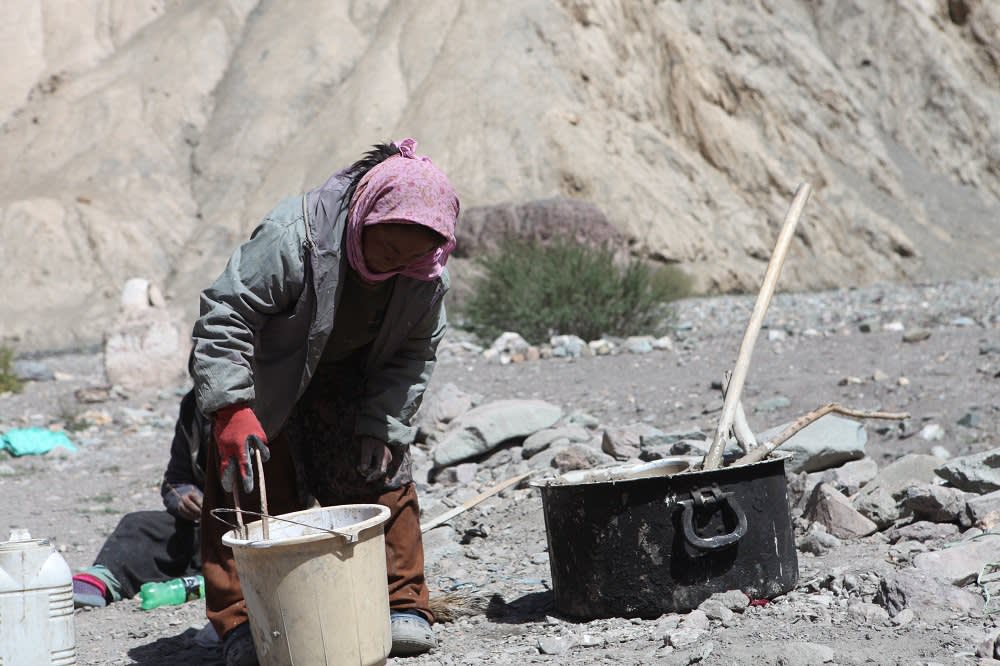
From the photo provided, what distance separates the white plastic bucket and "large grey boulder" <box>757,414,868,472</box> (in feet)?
7.70

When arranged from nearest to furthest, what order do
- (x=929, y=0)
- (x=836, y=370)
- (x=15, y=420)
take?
(x=836, y=370) < (x=15, y=420) < (x=929, y=0)

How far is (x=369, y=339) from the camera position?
3.17 m

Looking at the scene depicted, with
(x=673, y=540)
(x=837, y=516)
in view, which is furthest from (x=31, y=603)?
(x=837, y=516)

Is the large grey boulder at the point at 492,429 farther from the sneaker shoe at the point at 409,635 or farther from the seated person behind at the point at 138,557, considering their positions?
the sneaker shoe at the point at 409,635

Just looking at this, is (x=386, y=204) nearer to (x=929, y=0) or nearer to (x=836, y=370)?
(x=836, y=370)

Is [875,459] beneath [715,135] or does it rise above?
beneath

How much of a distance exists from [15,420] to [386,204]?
728 cm

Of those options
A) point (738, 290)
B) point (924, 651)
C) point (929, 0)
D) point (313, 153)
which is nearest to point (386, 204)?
point (924, 651)

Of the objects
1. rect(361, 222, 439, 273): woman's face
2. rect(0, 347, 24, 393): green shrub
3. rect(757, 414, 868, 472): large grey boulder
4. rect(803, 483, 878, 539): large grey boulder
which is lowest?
rect(803, 483, 878, 539): large grey boulder

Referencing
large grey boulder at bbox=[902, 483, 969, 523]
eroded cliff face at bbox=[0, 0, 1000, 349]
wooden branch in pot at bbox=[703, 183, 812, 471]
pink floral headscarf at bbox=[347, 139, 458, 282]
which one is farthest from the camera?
eroded cliff face at bbox=[0, 0, 1000, 349]

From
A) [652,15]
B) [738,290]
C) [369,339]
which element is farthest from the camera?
[652,15]

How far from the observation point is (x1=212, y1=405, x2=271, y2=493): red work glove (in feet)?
8.98

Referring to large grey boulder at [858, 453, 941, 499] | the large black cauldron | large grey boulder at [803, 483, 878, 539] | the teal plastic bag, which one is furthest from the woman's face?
the teal plastic bag

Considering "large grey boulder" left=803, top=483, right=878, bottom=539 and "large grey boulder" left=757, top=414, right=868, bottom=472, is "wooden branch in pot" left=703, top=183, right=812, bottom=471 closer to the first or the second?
"large grey boulder" left=803, top=483, right=878, bottom=539
